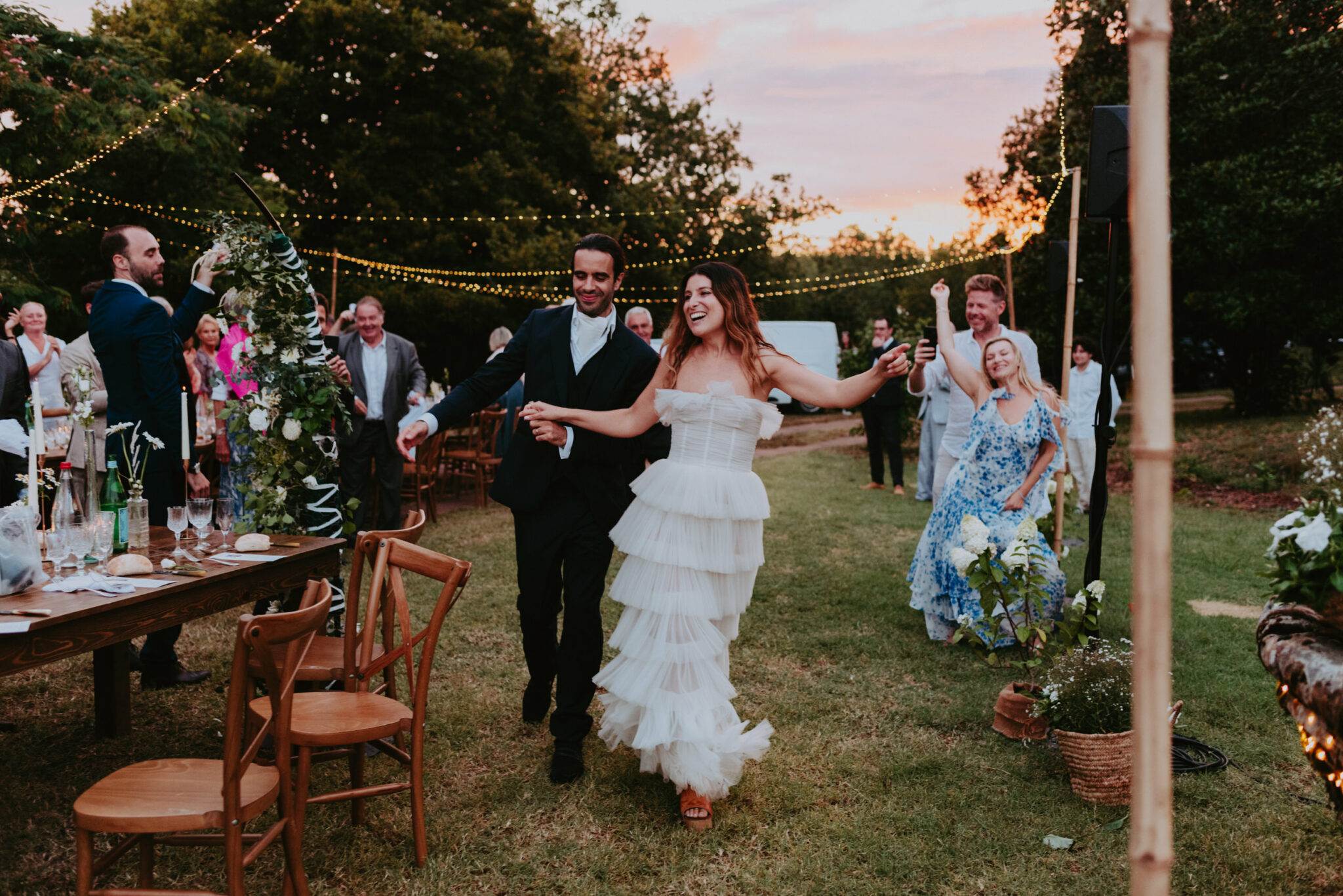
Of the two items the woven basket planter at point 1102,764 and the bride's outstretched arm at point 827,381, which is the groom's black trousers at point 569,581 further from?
the woven basket planter at point 1102,764

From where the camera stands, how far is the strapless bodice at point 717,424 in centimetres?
335

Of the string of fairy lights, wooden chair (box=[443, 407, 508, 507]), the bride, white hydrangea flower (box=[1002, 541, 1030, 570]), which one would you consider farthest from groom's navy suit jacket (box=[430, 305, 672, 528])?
the string of fairy lights

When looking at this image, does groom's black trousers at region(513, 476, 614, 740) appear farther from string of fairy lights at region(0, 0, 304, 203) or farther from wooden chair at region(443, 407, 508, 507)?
string of fairy lights at region(0, 0, 304, 203)

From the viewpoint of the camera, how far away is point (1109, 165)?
3.76m

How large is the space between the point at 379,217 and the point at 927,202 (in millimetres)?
10340

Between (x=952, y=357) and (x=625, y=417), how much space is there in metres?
1.92

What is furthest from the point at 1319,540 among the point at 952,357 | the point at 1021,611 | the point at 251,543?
the point at 251,543

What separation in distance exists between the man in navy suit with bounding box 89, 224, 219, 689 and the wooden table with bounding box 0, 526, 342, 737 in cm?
47

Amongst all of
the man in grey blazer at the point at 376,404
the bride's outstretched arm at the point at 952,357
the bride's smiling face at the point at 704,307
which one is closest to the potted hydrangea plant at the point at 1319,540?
the bride's outstretched arm at the point at 952,357

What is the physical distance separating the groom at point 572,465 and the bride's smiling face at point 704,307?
449 millimetres

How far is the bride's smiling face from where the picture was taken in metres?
3.40

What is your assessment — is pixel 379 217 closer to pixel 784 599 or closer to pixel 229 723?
pixel 784 599

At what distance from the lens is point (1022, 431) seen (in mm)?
5078

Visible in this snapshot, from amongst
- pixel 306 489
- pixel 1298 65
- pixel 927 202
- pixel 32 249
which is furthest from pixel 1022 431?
pixel 1298 65
